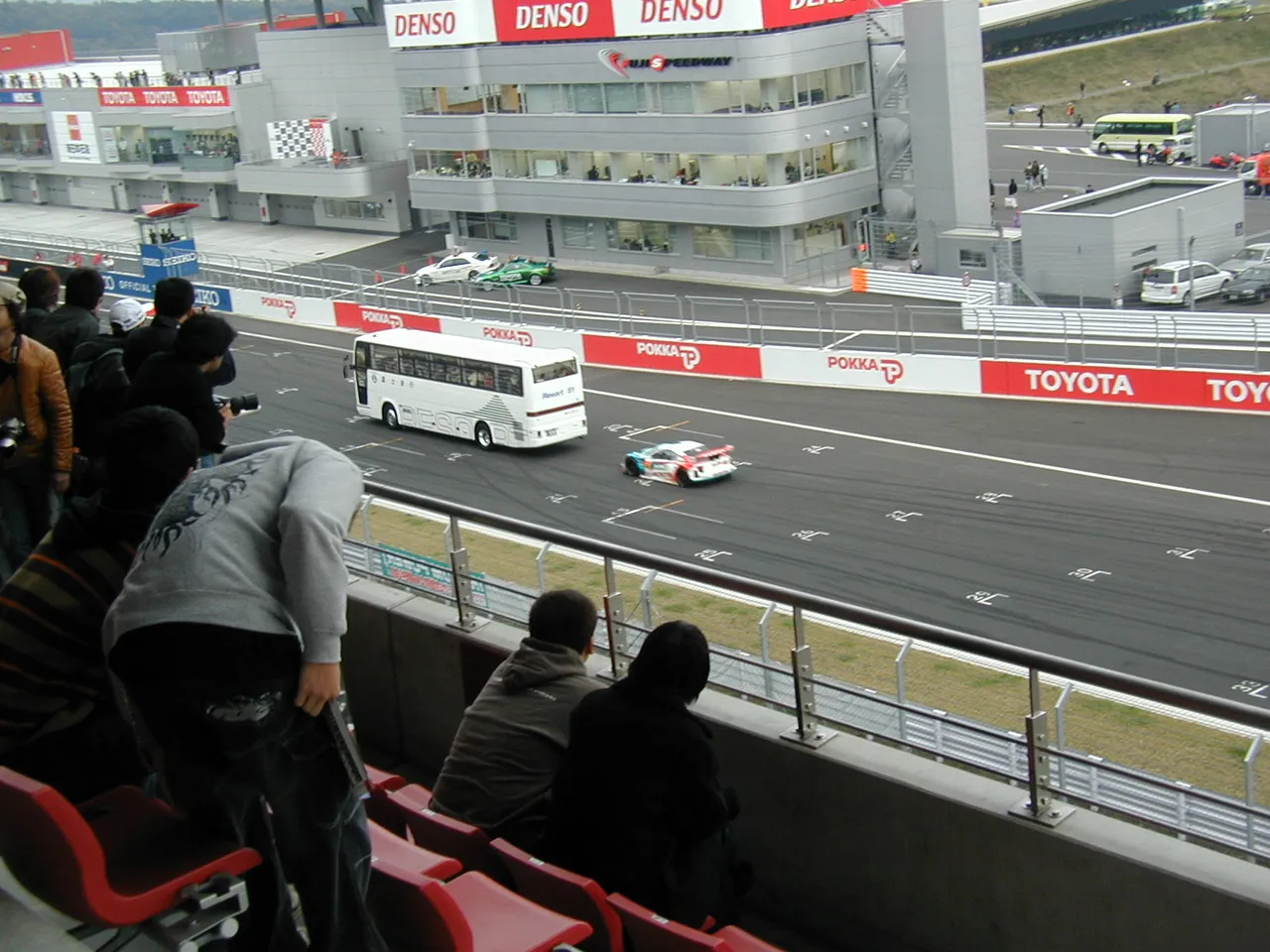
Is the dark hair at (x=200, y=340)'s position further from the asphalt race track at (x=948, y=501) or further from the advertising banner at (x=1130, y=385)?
the advertising banner at (x=1130, y=385)

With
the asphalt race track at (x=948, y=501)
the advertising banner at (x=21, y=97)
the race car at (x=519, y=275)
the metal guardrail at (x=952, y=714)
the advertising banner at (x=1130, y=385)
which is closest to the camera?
the metal guardrail at (x=952, y=714)

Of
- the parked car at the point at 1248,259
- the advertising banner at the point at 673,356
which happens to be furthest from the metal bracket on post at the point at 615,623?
the parked car at the point at 1248,259

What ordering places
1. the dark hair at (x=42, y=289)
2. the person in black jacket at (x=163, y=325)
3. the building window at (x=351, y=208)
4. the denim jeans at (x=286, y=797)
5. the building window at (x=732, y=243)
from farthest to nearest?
1. the building window at (x=351, y=208)
2. the building window at (x=732, y=243)
3. the dark hair at (x=42, y=289)
4. the person in black jacket at (x=163, y=325)
5. the denim jeans at (x=286, y=797)

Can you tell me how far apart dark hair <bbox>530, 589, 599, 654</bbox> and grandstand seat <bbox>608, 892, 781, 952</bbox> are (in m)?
0.89

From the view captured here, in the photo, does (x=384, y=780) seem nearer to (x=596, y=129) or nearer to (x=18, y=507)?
(x=18, y=507)

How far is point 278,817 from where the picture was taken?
3.45 m

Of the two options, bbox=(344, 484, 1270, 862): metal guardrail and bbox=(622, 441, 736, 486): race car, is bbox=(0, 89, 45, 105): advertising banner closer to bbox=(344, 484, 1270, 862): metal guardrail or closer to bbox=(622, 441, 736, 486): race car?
bbox=(622, 441, 736, 486): race car

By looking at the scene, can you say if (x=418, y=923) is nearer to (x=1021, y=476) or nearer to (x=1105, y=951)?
(x=1105, y=951)

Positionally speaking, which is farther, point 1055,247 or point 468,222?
point 468,222

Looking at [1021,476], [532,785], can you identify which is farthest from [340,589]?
[1021,476]

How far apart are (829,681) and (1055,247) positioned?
35379 millimetres

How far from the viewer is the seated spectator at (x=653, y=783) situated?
3.94 metres

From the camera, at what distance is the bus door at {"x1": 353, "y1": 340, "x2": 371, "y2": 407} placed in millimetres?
35281

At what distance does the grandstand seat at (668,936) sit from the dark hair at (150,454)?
1.53 metres
